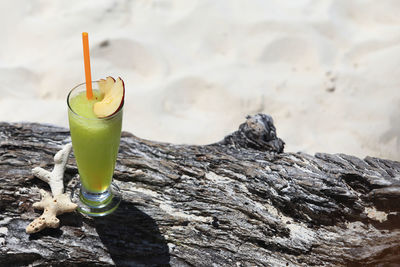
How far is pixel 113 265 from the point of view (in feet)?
5.57

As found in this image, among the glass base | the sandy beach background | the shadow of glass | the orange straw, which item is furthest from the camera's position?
the sandy beach background

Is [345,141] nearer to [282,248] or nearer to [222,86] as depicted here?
[222,86]

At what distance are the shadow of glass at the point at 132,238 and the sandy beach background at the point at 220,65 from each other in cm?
147

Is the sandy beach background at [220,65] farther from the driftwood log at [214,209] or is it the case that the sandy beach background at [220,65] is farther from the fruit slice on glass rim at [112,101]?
the fruit slice on glass rim at [112,101]

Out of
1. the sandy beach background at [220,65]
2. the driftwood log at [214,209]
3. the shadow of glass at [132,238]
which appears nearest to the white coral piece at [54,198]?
the driftwood log at [214,209]

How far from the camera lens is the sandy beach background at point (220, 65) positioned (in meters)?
3.40

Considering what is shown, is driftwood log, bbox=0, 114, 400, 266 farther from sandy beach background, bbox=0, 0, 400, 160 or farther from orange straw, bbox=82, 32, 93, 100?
sandy beach background, bbox=0, 0, 400, 160

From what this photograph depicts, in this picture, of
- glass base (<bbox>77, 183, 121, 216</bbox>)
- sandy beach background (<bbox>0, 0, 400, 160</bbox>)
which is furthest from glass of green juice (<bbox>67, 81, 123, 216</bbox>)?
sandy beach background (<bbox>0, 0, 400, 160</bbox>)

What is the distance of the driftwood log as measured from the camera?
1.75 meters

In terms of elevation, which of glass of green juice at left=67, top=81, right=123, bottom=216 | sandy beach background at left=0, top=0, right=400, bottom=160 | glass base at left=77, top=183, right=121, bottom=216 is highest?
sandy beach background at left=0, top=0, right=400, bottom=160

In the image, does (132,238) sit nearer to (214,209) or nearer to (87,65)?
(214,209)

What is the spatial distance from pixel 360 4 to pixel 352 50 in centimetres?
67

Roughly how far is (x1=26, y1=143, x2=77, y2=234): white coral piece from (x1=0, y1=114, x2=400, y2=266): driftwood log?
4 centimetres

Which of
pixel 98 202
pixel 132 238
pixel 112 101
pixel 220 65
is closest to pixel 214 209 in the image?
pixel 132 238
